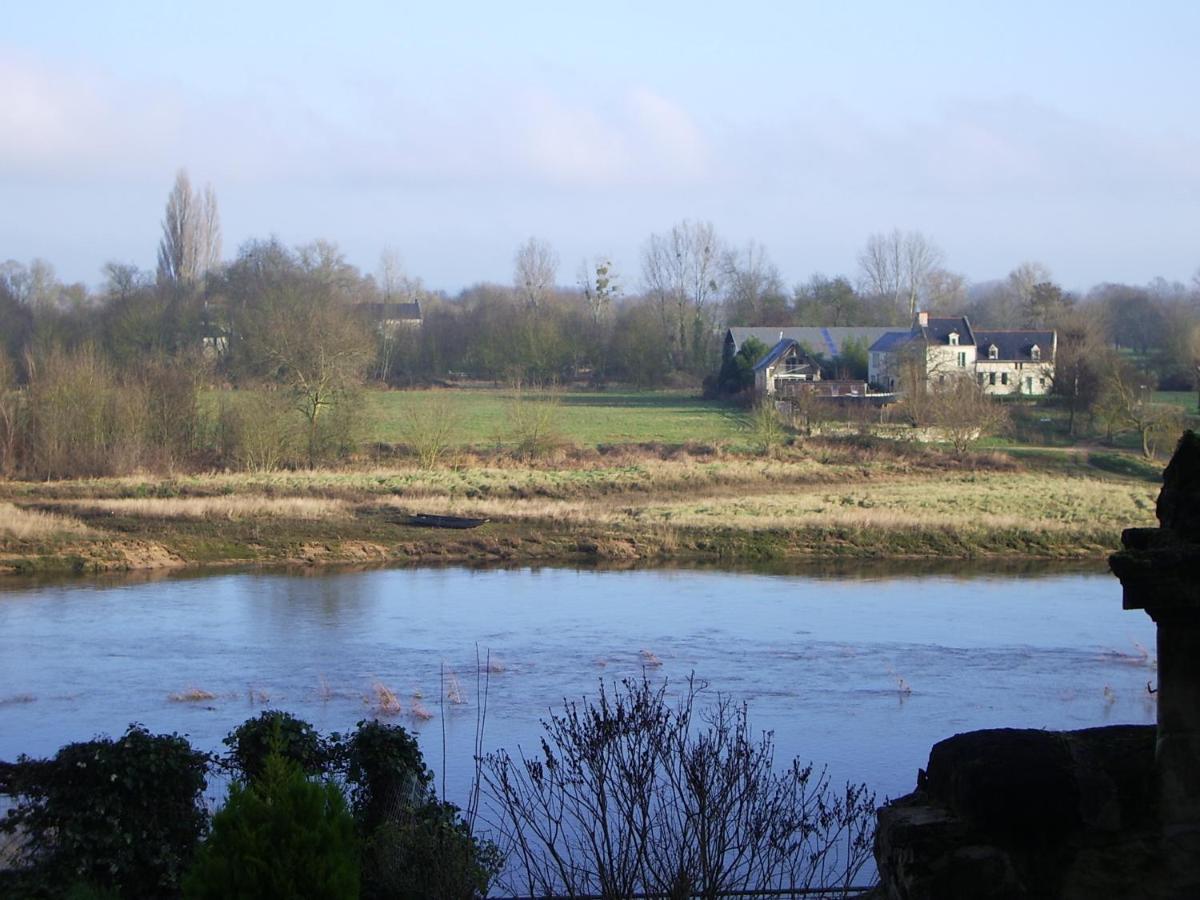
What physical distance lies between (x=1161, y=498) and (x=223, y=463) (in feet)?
128

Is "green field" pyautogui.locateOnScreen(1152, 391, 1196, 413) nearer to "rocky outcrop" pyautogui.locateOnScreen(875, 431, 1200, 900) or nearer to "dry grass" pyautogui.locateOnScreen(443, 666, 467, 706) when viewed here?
"dry grass" pyautogui.locateOnScreen(443, 666, 467, 706)

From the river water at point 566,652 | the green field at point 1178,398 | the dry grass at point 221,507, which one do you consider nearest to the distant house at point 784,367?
the green field at point 1178,398

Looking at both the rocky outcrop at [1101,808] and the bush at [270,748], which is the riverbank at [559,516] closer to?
the bush at [270,748]

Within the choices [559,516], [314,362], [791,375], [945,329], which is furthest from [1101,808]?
[945,329]

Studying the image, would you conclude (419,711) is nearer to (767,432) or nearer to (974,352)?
(767,432)

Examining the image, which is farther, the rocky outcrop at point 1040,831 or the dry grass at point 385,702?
the dry grass at point 385,702

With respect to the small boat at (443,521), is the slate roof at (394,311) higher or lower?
higher

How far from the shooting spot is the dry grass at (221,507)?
1319 inches

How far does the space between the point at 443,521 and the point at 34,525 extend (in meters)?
9.84

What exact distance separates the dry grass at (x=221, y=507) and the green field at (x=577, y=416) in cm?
889

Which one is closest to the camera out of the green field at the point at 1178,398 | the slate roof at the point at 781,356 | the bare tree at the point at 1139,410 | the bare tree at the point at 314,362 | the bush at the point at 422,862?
the bush at the point at 422,862

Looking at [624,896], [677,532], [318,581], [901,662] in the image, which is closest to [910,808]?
[624,896]

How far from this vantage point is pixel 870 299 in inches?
4252

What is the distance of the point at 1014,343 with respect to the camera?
2901 inches
